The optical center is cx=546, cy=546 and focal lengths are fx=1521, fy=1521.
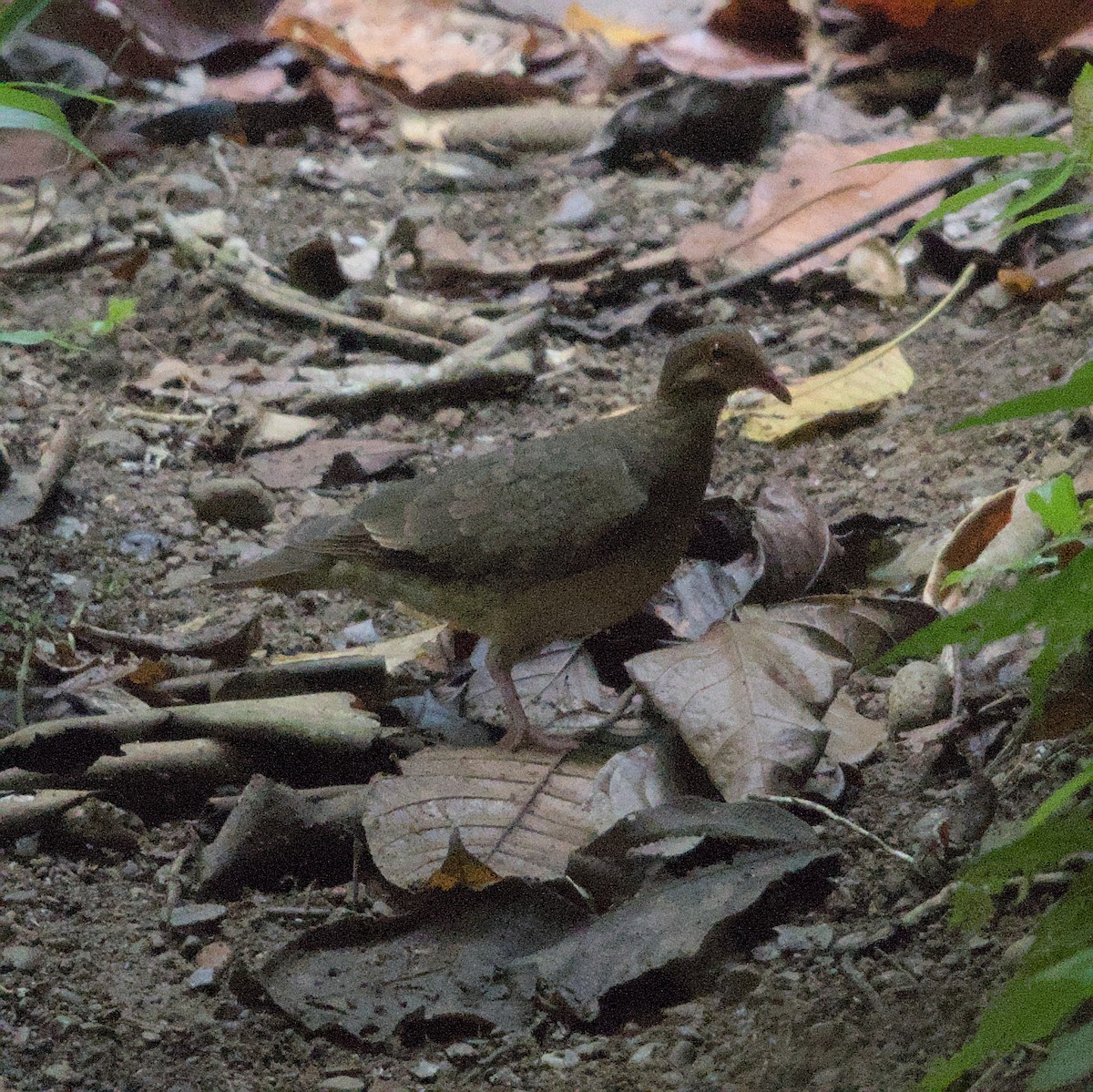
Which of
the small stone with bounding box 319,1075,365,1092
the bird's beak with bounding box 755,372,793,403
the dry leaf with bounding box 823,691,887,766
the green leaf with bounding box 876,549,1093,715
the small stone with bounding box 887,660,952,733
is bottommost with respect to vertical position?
the small stone with bounding box 319,1075,365,1092

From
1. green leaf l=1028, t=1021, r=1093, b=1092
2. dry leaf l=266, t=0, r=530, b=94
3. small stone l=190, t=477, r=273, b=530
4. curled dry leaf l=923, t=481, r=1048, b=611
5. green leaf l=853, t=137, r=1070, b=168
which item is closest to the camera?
green leaf l=1028, t=1021, r=1093, b=1092

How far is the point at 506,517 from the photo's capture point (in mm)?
3754

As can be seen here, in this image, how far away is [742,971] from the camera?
2.61 m

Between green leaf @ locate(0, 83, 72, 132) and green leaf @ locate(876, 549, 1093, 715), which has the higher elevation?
green leaf @ locate(876, 549, 1093, 715)

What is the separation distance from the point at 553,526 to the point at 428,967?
125 centimetres

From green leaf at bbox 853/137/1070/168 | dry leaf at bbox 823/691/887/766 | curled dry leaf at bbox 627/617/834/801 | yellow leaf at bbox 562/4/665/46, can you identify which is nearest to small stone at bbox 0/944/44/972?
curled dry leaf at bbox 627/617/834/801

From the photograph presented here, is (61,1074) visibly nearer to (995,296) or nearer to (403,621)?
(403,621)

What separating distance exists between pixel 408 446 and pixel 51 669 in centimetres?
181

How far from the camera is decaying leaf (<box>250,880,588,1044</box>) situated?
2672 millimetres

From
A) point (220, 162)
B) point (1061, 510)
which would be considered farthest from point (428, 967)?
point (220, 162)

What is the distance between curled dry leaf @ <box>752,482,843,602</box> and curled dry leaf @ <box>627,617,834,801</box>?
15.9 inches

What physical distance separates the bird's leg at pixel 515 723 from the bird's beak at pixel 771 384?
3.16 feet

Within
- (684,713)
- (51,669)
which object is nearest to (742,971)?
(684,713)

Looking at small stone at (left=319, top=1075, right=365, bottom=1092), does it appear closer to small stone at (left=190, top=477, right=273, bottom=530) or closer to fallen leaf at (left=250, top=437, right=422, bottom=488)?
small stone at (left=190, top=477, right=273, bottom=530)
